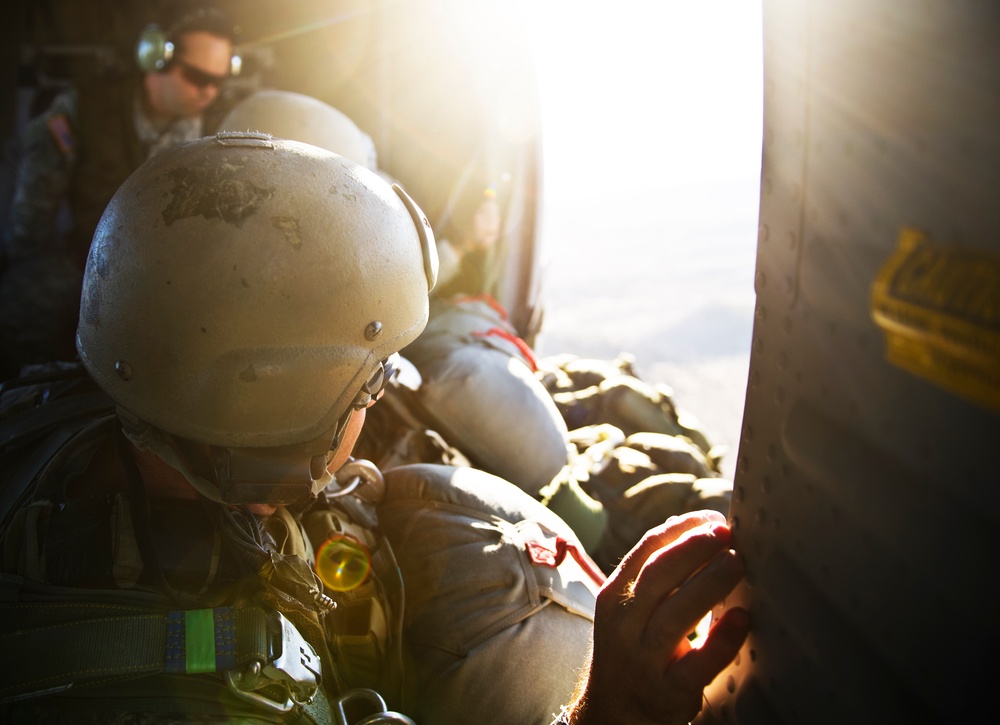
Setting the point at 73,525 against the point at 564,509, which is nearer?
the point at 73,525

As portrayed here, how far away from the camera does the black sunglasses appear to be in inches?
120

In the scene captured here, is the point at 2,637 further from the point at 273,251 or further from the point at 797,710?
the point at 797,710

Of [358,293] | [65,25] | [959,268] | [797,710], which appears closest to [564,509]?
[358,293]

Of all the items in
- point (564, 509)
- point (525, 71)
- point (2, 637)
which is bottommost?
point (564, 509)

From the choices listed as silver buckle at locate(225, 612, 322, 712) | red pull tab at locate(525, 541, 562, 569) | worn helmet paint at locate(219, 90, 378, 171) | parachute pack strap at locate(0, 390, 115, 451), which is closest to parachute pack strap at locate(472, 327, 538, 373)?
worn helmet paint at locate(219, 90, 378, 171)

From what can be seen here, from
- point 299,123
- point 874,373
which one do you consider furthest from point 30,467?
point 299,123

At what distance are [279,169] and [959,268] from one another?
0.88 meters

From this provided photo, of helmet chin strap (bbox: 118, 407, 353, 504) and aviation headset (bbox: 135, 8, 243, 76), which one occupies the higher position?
aviation headset (bbox: 135, 8, 243, 76)

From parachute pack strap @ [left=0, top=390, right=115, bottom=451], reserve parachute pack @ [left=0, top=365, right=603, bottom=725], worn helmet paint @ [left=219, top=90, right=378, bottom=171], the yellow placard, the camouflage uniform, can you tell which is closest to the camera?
the yellow placard

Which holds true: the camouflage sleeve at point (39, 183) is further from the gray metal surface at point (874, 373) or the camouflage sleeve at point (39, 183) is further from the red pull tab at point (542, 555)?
the gray metal surface at point (874, 373)

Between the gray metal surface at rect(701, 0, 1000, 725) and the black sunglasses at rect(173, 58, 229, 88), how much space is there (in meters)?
2.77

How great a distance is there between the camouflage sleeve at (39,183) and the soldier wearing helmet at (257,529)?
1.95 meters

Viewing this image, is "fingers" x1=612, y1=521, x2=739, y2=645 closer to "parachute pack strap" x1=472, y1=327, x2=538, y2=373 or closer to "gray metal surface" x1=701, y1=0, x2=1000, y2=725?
"gray metal surface" x1=701, y1=0, x2=1000, y2=725

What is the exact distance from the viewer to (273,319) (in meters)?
1.10
